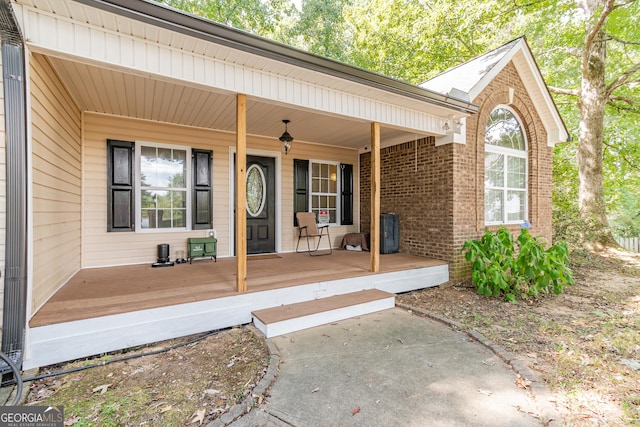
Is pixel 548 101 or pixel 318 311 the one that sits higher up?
pixel 548 101

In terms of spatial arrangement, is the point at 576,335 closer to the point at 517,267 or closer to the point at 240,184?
the point at 517,267

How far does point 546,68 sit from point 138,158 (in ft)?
50.0

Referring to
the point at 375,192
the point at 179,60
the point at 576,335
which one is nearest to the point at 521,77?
the point at 375,192

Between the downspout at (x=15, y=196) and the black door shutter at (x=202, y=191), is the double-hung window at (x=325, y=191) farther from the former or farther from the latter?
the downspout at (x=15, y=196)

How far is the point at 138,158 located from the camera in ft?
16.2

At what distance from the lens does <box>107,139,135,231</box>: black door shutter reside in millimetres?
4734

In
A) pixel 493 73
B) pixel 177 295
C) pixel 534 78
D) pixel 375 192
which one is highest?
pixel 534 78

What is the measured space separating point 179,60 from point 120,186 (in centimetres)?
280

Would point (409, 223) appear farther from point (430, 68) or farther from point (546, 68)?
point (546, 68)

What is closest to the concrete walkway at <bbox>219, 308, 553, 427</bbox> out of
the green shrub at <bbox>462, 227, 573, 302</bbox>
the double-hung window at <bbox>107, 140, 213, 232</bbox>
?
the green shrub at <bbox>462, 227, 573, 302</bbox>

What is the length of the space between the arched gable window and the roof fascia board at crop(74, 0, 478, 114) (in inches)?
106

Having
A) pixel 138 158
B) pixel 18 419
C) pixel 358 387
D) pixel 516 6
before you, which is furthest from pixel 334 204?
pixel 516 6

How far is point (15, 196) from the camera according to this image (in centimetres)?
227

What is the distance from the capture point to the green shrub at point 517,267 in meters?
4.33
